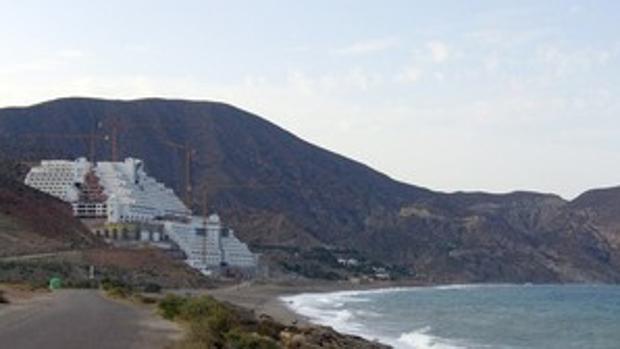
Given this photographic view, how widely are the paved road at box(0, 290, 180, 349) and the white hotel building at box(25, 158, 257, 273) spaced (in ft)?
273

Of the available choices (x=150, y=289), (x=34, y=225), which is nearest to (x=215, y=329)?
(x=150, y=289)

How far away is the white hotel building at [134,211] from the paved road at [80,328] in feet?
273

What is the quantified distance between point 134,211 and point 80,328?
353ft

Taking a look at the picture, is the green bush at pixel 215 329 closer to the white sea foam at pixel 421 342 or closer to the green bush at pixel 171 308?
the green bush at pixel 171 308

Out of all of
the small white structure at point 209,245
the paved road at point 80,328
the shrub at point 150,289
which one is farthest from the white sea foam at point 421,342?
the small white structure at point 209,245

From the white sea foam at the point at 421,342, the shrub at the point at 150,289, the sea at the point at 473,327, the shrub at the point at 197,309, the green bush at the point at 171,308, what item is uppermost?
the shrub at the point at 197,309

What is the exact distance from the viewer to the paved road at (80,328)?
20.8 meters

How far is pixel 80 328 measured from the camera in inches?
971

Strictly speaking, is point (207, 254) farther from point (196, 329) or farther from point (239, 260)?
point (196, 329)

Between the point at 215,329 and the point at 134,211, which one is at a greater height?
the point at 134,211

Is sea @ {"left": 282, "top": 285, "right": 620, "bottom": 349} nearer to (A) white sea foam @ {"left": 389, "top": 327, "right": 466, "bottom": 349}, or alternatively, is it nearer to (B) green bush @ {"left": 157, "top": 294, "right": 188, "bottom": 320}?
(A) white sea foam @ {"left": 389, "top": 327, "right": 466, "bottom": 349}

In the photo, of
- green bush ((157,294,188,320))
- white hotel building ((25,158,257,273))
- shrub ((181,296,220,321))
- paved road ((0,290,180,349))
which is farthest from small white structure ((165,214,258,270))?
paved road ((0,290,180,349))

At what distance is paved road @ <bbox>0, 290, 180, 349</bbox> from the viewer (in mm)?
20766

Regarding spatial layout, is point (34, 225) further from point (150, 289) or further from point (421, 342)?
point (421, 342)
